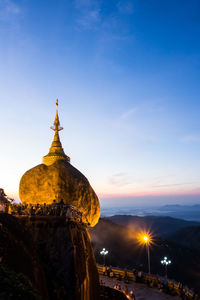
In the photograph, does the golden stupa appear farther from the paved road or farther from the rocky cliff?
the paved road

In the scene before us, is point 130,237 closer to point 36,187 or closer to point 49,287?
point 36,187

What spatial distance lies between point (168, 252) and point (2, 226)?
212 feet

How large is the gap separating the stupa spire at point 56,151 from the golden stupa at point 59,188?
25cm

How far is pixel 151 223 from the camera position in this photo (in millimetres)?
169750

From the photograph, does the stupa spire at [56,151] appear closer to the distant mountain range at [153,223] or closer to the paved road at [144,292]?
the paved road at [144,292]

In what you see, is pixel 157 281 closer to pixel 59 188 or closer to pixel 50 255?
pixel 59 188

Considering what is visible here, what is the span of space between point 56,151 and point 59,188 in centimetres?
493

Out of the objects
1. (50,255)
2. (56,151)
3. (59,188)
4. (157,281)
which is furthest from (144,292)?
(56,151)

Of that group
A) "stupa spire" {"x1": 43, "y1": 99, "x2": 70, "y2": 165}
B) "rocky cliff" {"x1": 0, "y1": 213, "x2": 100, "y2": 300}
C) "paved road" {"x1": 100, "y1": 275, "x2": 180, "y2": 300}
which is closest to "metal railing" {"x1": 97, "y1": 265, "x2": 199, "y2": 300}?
"paved road" {"x1": 100, "y1": 275, "x2": 180, "y2": 300}

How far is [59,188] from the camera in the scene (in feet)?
56.7

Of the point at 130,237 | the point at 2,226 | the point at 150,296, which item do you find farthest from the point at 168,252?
the point at 2,226

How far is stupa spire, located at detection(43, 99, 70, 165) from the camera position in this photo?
2016cm

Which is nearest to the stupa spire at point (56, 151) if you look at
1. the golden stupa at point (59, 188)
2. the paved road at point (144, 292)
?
the golden stupa at point (59, 188)

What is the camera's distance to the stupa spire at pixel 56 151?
20.2 m
